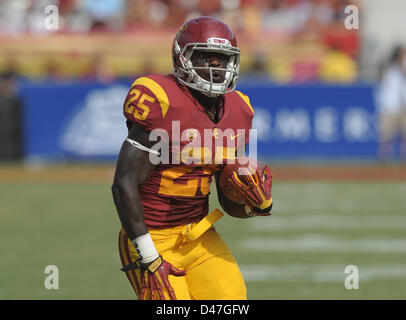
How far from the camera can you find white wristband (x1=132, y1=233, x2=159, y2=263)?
130 inches

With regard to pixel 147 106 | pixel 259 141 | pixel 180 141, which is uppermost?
pixel 259 141

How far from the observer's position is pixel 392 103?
12609mm

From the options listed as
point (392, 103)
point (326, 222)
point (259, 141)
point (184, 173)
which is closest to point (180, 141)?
point (184, 173)

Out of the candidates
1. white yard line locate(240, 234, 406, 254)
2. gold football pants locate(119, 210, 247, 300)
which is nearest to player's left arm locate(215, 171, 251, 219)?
gold football pants locate(119, 210, 247, 300)

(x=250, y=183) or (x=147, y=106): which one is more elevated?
(x=147, y=106)

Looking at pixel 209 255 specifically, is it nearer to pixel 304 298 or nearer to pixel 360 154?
pixel 304 298

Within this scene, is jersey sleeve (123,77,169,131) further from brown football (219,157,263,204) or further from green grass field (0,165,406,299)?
green grass field (0,165,406,299)

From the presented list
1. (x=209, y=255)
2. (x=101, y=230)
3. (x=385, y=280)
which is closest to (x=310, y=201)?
(x=101, y=230)

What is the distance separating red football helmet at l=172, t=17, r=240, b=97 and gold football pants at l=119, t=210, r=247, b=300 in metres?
0.64

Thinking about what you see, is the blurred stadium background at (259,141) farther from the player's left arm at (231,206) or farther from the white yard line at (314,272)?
the player's left arm at (231,206)

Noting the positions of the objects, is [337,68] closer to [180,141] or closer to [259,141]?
[259,141]

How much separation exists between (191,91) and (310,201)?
20.4 feet

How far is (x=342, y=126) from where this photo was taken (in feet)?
42.1

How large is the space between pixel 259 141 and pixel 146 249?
9.46 m
